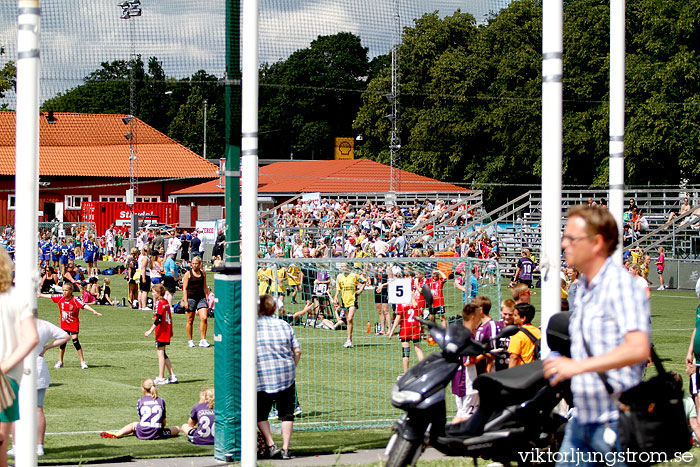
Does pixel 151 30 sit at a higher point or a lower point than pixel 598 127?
lower

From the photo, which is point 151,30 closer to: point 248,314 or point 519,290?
point 248,314

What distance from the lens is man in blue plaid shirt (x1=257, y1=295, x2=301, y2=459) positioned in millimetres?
9289

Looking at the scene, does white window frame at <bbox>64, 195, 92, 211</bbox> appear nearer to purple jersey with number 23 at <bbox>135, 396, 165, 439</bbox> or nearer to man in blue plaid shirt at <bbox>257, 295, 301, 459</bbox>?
purple jersey with number 23 at <bbox>135, 396, 165, 439</bbox>

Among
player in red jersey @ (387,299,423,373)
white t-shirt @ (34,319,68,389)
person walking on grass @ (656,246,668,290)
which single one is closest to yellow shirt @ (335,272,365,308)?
player in red jersey @ (387,299,423,373)

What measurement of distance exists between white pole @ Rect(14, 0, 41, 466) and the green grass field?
2938 mm

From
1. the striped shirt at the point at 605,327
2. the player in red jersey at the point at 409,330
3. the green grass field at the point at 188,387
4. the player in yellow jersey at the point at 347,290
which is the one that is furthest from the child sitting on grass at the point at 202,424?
the player in yellow jersey at the point at 347,290

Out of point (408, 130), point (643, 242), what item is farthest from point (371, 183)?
point (643, 242)

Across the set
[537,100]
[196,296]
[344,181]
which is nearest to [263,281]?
[196,296]

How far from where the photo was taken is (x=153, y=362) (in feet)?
55.2

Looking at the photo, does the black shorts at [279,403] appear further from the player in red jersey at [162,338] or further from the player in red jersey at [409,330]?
the player in red jersey at [162,338]

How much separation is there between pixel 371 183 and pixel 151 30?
47.3 meters

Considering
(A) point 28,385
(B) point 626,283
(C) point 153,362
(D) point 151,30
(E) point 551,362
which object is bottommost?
(C) point 153,362

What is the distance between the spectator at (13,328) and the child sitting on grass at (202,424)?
4.30 meters

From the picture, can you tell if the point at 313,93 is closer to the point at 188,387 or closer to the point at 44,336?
the point at 188,387
